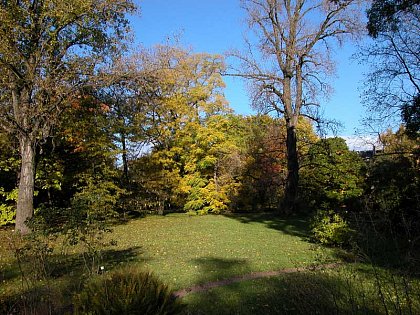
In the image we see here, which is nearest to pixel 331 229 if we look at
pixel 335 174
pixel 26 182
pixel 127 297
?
pixel 127 297

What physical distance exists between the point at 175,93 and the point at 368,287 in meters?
22.2

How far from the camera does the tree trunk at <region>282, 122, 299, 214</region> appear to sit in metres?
21.0

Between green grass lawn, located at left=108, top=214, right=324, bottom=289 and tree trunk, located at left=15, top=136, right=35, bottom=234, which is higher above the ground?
tree trunk, located at left=15, top=136, right=35, bottom=234

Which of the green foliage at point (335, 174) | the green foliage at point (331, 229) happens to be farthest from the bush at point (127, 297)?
the green foliage at point (335, 174)

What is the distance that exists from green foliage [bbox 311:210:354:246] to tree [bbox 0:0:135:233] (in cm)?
1136

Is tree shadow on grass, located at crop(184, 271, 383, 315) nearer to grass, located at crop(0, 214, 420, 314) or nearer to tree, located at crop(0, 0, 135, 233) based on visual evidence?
grass, located at crop(0, 214, 420, 314)

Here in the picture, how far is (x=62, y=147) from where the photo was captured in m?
21.1

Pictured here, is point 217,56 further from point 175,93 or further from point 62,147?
point 62,147

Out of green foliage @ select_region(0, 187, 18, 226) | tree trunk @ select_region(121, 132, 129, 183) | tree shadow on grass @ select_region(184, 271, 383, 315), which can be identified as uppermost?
tree trunk @ select_region(121, 132, 129, 183)

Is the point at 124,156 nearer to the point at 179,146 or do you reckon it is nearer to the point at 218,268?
the point at 179,146

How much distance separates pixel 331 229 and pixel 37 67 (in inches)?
525

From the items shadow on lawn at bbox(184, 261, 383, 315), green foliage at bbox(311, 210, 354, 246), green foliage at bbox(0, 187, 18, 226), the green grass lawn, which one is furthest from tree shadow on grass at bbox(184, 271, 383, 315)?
green foliage at bbox(0, 187, 18, 226)

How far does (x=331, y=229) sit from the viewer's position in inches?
450

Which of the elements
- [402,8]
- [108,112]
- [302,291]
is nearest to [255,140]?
[108,112]
